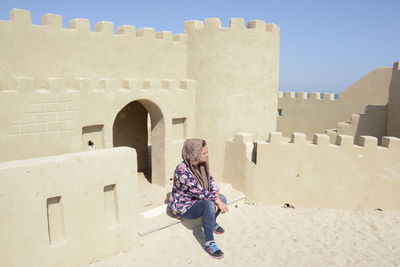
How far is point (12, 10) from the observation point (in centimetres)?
653

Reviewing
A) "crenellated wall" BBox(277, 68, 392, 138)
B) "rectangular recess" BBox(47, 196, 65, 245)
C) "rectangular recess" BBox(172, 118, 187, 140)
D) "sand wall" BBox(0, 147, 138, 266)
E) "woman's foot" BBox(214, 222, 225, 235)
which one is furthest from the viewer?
"crenellated wall" BBox(277, 68, 392, 138)

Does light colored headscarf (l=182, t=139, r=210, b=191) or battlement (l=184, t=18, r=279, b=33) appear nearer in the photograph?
light colored headscarf (l=182, t=139, r=210, b=191)

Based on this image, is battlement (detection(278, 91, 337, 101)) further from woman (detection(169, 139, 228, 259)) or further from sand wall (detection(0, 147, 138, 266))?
sand wall (detection(0, 147, 138, 266))

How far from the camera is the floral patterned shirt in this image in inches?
187

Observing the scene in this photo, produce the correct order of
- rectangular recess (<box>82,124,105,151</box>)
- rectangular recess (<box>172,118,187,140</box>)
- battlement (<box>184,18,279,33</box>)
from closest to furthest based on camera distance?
rectangular recess (<box>82,124,105,151</box>) → battlement (<box>184,18,279,33</box>) → rectangular recess (<box>172,118,187,140</box>)

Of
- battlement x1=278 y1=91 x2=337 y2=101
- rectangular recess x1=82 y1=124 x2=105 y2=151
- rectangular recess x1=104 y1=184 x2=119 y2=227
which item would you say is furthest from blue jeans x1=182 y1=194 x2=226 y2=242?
battlement x1=278 y1=91 x2=337 y2=101

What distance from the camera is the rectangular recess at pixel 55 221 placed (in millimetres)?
3773

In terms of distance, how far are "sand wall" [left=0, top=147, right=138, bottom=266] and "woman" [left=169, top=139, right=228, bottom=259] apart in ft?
2.51

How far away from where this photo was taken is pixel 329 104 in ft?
47.1

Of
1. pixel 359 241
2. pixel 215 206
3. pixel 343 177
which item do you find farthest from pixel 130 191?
pixel 343 177

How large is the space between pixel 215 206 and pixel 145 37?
5355 mm

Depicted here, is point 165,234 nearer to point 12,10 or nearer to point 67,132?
point 67,132

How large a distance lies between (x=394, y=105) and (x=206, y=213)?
926 cm

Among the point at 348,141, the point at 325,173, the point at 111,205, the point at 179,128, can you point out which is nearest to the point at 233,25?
the point at 179,128
